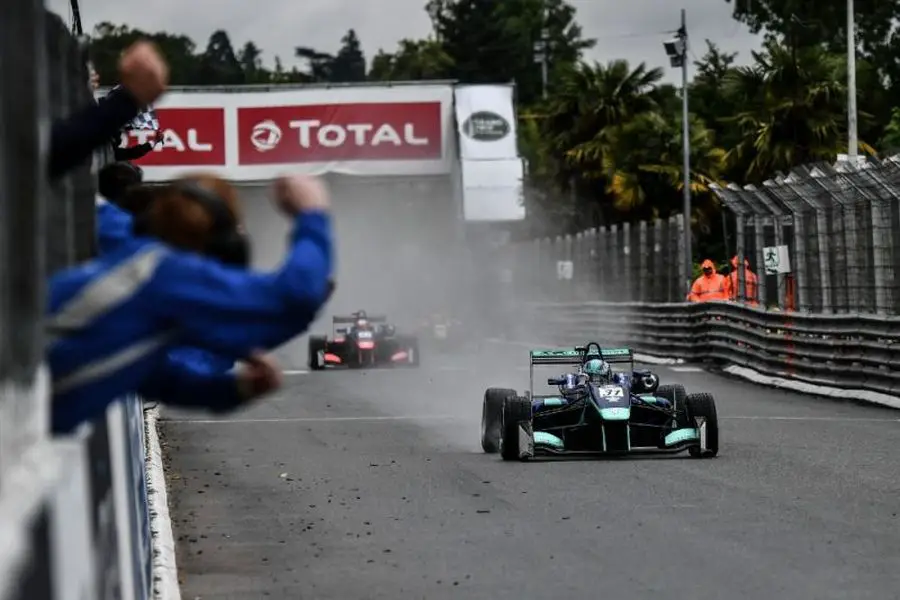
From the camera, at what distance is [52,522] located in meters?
4.07

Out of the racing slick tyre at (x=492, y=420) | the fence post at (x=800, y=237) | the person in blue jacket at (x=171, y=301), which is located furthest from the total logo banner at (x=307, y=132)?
the person in blue jacket at (x=171, y=301)

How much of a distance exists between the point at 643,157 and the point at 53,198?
52.6m

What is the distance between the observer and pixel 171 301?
14.9ft

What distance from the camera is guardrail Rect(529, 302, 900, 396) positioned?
22828mm

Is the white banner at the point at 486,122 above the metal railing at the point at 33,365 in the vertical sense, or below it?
above

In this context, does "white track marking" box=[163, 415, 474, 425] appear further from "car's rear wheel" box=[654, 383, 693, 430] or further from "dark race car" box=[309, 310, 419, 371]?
"dark race car" box=[309, 310, 419, 371]

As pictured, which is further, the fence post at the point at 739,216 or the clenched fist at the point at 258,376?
the fence post at the point at 739,216

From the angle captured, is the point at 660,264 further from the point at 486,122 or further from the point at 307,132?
the point at 486,122

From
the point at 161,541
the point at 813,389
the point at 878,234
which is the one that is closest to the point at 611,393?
the point at 161,541

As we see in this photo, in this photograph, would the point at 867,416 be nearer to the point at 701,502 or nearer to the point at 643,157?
the point at 701,502

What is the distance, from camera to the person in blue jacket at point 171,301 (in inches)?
178

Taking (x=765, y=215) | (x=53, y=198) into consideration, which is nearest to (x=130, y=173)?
(x=53, y=198)

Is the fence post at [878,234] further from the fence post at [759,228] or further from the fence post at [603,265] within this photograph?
the fence post at [603,265]

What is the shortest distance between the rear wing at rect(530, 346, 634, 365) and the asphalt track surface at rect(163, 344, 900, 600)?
0.72m
